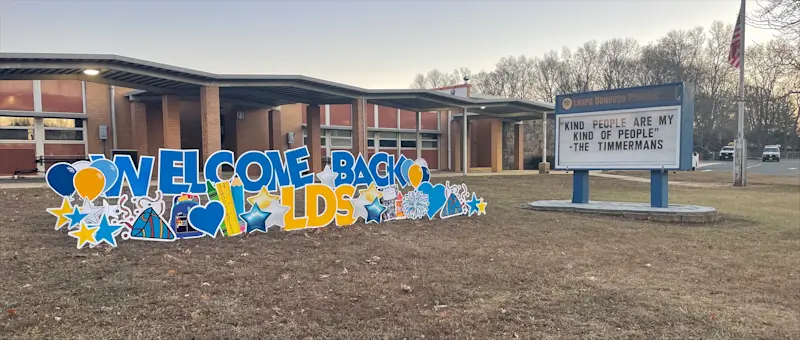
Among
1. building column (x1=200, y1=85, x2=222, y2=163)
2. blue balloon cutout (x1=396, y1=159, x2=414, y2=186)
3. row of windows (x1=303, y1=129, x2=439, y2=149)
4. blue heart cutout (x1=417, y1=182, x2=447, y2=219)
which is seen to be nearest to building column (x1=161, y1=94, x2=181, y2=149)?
building column (x1=200, y1=85, x2=222, y2=163)

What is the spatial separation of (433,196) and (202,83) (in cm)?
1026

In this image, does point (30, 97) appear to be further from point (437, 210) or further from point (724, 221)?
point (724, 221)

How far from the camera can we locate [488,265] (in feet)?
20.1

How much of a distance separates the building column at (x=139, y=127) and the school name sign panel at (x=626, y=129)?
56.2ft

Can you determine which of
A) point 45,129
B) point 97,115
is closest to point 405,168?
point 97,115

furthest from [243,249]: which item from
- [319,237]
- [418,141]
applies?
[418,141]

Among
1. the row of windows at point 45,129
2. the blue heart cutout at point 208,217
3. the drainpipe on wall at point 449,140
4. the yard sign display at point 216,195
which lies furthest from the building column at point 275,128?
the blue heart cutout at point 208,217

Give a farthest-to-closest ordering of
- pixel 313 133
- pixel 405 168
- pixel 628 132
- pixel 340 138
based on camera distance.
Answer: pixel 340 138 → pixel 313 133 → pixel 628 132 → pixel 405 168

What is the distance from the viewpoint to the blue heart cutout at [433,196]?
977 cm

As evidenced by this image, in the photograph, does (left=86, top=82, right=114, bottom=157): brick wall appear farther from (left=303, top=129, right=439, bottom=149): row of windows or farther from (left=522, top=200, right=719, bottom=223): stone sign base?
(left=522, top=200, right=719, bottom=223): stone sign base

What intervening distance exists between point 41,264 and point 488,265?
5.29 meters

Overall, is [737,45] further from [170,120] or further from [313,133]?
[170,120]

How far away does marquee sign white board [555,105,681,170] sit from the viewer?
11.0 metres

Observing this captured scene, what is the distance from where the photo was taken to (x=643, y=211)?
1076 centimetres
